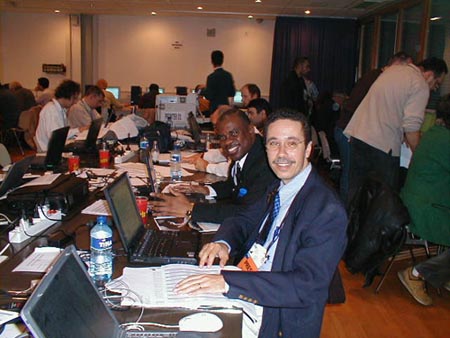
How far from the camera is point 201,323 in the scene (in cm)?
132

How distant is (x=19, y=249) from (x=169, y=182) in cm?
141

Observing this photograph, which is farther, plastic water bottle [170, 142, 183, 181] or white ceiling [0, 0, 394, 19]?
white ceiling [0, 0, 394, 19]

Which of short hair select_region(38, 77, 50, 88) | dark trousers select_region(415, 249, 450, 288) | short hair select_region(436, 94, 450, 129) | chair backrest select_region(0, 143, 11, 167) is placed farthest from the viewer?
short hair select_region(38, 77, 50, 88)

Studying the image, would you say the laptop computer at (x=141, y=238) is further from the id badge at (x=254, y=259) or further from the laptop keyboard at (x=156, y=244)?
the id badge at (x=254, y=259)

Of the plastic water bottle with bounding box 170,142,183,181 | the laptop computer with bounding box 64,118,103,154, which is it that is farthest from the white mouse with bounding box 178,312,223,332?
the laptop computer with bounding box 64,118,103,154

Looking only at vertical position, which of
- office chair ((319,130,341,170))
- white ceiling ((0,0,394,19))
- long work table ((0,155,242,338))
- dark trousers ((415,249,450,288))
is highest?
white ceiling ((0,0,394,19))

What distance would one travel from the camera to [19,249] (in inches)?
73.6

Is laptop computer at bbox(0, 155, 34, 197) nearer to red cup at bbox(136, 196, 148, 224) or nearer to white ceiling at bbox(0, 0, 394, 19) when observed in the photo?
red cup at bbox(136, 196, 148, 224)

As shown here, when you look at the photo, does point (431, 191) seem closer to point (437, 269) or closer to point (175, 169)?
point (437, 269)

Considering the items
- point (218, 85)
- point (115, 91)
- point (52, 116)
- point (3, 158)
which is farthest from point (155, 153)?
point (115, 91)

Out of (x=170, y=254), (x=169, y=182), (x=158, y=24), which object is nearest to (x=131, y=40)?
(x=158, y=24)

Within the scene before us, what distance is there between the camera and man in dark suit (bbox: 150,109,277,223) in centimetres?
228

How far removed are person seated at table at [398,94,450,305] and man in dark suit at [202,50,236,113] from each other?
3.58m

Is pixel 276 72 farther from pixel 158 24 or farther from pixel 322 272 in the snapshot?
pixel 322 272
